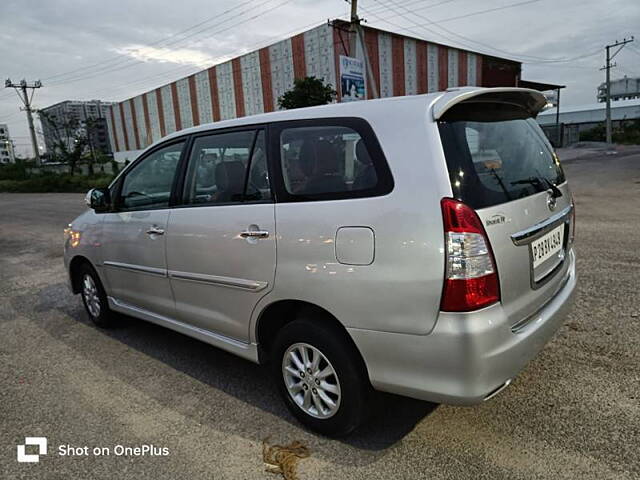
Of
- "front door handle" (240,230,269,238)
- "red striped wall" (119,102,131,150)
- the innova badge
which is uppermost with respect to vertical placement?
"red striped wall" (119,102,131,150)

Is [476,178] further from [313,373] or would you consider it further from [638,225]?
[638,225]

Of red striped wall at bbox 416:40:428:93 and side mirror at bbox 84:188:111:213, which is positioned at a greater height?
red striped wall at bbox 416:40:428:93

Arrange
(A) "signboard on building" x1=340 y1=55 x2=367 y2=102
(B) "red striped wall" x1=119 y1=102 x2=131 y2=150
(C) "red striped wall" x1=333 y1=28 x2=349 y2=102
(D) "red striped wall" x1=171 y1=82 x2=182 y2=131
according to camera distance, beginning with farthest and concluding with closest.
→ (B) "red striped wall" x1=119 y1=102 x2=131 y2=150 < (D) "red striped wall" x1=171 y1=82 x2=182 y2=131 < (C) "red striped wall" x1=333 y1=28 x2=349 y2=102 < (A) "signboard on building" x1=340 y1=55 x2=367 y2=102

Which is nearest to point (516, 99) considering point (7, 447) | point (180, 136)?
point (180, 136)

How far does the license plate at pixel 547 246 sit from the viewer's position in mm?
2324

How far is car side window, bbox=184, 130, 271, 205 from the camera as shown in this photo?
9.12 feet

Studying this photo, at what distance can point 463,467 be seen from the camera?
226 cm

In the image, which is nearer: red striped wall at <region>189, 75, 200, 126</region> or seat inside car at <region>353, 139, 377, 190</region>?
seat inside car at <region>353, 139, 377, 190</region>

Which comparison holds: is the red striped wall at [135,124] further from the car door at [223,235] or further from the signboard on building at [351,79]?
the car door at [223,235]

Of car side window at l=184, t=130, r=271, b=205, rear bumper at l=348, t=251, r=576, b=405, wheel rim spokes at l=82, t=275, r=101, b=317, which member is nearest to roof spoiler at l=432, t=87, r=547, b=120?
rear bumper at l=348, t=251, r=576, b=405

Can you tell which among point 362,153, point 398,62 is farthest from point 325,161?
point 398,62

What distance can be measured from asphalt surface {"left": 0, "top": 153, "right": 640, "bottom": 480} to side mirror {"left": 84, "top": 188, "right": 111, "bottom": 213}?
3.91 ft

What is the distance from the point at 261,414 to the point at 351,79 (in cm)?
1411

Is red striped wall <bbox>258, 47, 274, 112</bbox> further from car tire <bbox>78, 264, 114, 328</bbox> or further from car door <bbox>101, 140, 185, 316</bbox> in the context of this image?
car door <bbox>101, 140, 185, 316</bbox>
